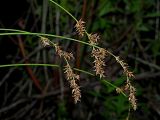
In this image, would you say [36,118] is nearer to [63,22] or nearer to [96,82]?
[96,82]

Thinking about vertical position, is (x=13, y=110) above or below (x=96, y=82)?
below

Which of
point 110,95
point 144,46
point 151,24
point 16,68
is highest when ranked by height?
point 151,24

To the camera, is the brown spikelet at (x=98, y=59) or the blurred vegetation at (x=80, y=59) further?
the blurred vegetation at (x=80, y=59)

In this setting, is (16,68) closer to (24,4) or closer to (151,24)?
(24,4)

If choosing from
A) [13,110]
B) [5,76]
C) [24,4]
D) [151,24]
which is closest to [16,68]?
[5,76]

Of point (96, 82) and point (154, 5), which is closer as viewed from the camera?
point (96, 82)

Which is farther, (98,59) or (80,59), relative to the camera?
(80,59)

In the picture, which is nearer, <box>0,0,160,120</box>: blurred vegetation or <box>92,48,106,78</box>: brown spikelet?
<box>92,48,106,78</box>: brown spikelet
